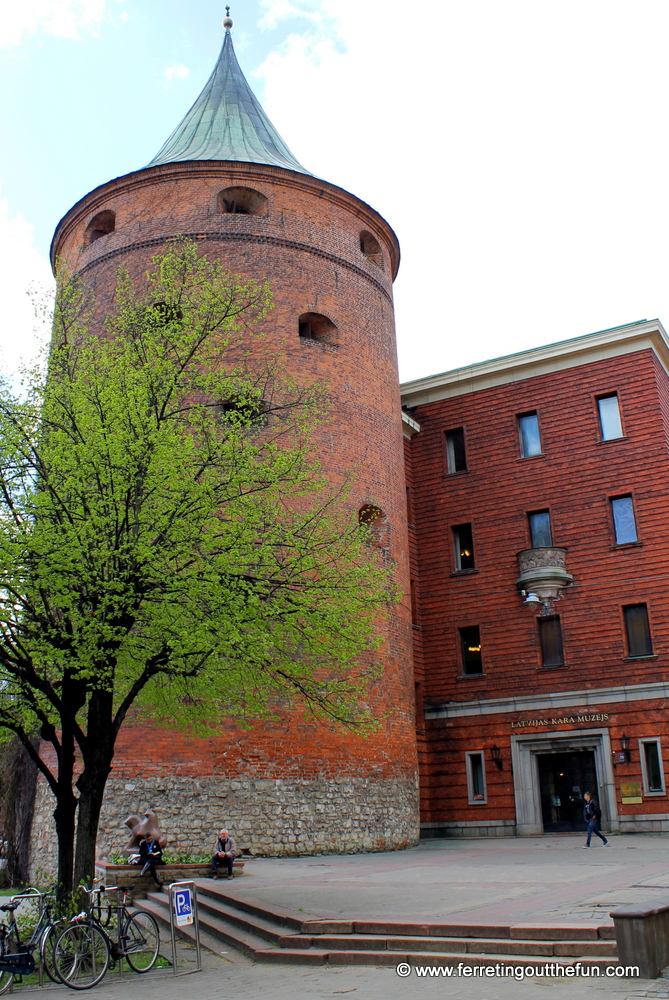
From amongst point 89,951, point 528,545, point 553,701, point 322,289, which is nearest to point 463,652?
point 553,701

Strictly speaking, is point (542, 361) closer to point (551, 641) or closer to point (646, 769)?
point (551, 641)

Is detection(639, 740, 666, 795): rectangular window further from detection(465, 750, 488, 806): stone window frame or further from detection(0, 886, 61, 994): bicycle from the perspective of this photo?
detection(0, 886, 61, 994): bicycle

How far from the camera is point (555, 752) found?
23.8 m

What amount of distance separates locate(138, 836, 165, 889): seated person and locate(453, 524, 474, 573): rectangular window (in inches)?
567

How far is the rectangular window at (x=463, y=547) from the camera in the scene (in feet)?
88.2

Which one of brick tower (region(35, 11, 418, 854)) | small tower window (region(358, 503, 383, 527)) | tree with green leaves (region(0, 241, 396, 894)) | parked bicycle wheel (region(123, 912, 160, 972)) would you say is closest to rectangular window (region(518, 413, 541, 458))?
brick tower (region(35, 11, 418, 854))

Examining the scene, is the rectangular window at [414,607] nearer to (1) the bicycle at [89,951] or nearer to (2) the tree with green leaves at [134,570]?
(2) the tree with green leaves at [134,570]

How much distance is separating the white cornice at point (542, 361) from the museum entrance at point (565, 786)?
11.1 m

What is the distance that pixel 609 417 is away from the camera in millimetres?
25562

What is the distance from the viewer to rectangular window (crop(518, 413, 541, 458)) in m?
26.7

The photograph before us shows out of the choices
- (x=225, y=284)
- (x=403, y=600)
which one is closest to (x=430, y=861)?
(x=403, y=600)

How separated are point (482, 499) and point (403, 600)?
5100 millimetres

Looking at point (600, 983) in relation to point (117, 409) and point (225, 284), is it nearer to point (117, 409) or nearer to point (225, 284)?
point (117, 409)

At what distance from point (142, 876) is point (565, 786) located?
43.7ft
